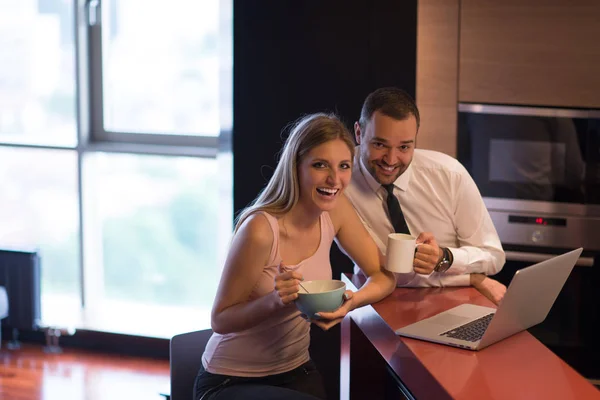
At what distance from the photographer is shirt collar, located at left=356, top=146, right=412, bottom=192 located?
9.16 feet

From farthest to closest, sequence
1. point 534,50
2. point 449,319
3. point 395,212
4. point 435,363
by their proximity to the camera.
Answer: point 534,50, point 395,212, point 449,319, point 435,363

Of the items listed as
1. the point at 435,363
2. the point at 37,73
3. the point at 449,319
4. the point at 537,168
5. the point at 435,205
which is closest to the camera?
the point at 435,363

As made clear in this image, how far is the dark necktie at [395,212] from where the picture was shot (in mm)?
2756

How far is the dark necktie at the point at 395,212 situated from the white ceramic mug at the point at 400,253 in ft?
1.33

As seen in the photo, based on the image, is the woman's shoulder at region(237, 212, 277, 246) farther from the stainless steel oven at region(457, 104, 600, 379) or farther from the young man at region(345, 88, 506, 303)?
the stainless steel oven at region(457, 104, 600, 379)

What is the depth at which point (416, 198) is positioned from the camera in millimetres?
2893

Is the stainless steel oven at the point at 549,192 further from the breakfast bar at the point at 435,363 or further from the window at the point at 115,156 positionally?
the window at the point at 115,156

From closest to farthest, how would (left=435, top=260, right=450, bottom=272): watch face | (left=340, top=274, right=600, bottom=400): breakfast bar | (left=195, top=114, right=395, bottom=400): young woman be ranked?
(left=340, top=274, right=600, bottom=400): breakfast bar → (left=195, top=114, right=395, bottom=400): young woman → (left=435, top=260, right=450, bottom=272): watch face

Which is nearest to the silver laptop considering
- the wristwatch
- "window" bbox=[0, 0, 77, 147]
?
the wristwatch

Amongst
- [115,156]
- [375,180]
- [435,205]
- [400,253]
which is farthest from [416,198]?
[115,156]

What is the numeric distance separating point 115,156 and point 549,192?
8.09 feet

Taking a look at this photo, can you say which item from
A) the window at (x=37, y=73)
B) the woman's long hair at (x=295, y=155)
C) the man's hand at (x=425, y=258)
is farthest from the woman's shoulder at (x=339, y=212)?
the window at (x=37, y=73)

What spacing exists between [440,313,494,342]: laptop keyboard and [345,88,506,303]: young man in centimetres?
32

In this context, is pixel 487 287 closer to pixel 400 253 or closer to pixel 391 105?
pixel 400 253
